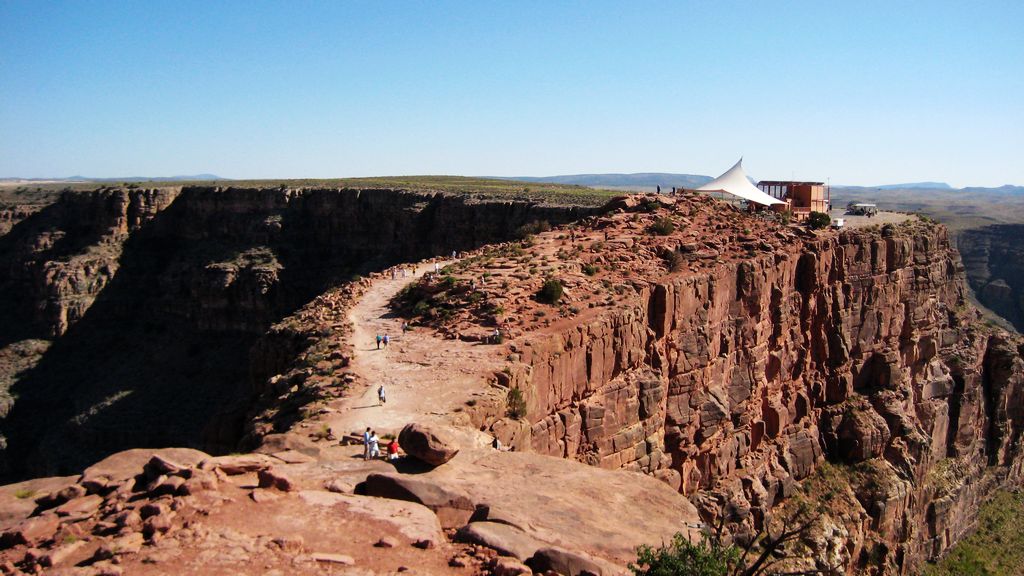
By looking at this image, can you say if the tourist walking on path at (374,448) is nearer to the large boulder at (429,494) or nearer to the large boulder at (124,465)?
the large boulder at (429,494)

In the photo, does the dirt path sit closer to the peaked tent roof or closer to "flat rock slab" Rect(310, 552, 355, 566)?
"flat rock slab" Rect(310, 552, 355, 566)

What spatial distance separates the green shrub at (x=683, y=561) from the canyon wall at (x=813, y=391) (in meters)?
7.32

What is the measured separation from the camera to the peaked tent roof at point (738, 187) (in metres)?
48.1

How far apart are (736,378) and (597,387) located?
1201 cm

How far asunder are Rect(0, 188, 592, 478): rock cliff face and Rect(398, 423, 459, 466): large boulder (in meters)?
37.3

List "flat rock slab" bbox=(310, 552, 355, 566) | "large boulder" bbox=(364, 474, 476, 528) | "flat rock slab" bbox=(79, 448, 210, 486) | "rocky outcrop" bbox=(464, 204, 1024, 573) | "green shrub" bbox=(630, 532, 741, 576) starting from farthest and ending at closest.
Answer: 1. "rocky outcrop" bbox=(464, 204, 1024, 573)
2. "large boulder" bbox=(364, 474, 476, 528)
3. "flat rock slab" bbox=(79, 448, 210, 486)
4. "green shrub" bbox=(630, 532, 741, 576)
5. "flat rock slab" bbox=(310, 552, 355, 566)

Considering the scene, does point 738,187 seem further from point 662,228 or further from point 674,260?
point 674,260

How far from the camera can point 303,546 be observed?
417 inches

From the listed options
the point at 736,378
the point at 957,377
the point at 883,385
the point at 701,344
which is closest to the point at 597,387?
the point at 701,344

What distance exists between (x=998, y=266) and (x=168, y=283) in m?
A: 123

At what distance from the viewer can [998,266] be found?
423ft

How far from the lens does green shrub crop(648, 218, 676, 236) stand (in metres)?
34.9

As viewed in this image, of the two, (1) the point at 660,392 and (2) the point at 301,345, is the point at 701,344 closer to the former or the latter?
(1) the point at 660,392

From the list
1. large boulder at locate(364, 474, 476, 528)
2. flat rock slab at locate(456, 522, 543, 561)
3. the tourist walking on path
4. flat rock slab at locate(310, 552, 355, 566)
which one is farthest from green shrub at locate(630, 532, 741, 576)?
the tourist walking on path
